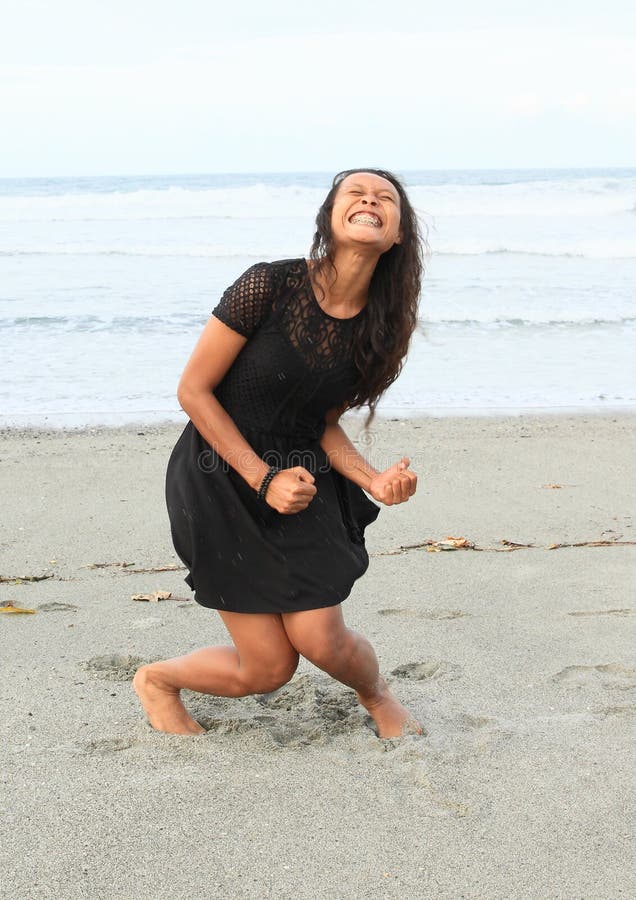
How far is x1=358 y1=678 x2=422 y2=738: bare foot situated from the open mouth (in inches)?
Answer: 51.9

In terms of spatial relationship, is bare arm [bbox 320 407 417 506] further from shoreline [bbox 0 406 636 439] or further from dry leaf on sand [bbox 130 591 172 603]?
shoreline [bbox 0 406 636 439]

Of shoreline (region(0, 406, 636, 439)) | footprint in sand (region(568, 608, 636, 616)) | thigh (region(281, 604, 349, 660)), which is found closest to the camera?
thigh (region(281, 604, 349, 660))

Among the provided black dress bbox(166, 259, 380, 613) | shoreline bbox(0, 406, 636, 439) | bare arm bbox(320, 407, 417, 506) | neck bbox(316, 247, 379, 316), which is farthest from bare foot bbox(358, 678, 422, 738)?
shoreline bbox(0, 406, 636, 439)

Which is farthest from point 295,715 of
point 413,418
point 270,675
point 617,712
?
point 413,418

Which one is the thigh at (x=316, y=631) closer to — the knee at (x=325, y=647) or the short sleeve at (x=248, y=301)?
the knee at (x=325, y=647)

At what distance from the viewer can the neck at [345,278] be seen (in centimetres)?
269

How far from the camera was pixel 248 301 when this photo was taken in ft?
8.63

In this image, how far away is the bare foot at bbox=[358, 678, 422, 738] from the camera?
115 inches

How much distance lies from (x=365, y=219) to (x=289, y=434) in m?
0.62

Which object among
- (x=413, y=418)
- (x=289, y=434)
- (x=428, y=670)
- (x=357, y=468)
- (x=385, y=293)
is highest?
(x=385, y=293)

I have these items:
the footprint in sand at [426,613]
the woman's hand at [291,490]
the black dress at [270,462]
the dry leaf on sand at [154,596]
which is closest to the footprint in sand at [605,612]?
the footprint in sand at [426,613]

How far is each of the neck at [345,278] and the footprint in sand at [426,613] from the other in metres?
1.60

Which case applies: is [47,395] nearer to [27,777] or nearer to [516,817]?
[27,777]

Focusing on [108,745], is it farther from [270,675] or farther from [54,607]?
[54,607]
